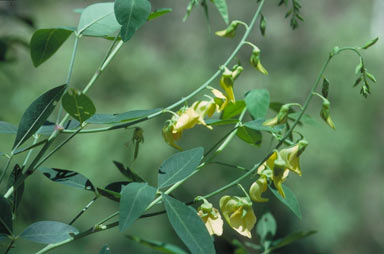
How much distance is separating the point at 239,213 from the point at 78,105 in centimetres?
20

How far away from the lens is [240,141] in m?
2.86

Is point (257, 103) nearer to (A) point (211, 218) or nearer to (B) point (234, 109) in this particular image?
(B) point (234, 109)

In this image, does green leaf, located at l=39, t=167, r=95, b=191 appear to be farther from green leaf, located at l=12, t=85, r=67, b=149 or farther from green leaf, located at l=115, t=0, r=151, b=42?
green leaf, located at l=115, t=0, r=151, b=42

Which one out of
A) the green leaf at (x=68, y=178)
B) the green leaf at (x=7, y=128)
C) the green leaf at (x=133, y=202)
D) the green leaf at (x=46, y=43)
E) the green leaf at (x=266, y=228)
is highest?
the green leaf at (x=46, y=43)

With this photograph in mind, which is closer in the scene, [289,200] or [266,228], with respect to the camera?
[289,200]

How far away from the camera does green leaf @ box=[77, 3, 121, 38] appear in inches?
21.4

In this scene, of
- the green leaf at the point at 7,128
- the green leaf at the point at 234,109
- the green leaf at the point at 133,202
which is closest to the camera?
the green leaf at the point at 133,202

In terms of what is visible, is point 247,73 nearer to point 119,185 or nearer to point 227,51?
point 227,51

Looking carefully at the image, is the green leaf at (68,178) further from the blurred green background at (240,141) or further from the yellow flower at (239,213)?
the blurred green background at (240,141)

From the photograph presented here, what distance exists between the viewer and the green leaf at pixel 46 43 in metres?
0.53

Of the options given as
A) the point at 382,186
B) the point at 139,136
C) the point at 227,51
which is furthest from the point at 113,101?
the point at 139,136

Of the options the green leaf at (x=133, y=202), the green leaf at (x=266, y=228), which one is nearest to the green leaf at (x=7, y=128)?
the green leaf at (x=133, y=202)

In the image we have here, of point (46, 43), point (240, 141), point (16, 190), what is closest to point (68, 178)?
point (16, 190)

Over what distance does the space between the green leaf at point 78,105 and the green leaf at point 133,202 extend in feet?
0.27
